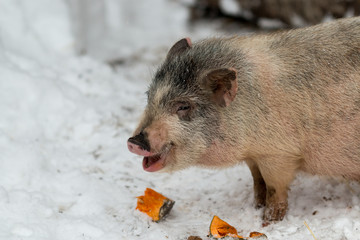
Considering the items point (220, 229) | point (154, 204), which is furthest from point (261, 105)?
point (154, 204)

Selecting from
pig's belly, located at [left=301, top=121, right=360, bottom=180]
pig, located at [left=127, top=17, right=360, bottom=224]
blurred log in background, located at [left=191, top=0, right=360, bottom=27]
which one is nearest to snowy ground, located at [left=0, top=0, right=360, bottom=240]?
pig's belly, located at [left=301, top=121, right=360, bottom=180]

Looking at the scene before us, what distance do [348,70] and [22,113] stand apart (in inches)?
162

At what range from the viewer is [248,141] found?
5020 millimetres

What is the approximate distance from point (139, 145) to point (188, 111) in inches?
25.0

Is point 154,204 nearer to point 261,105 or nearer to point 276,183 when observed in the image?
point 276,183

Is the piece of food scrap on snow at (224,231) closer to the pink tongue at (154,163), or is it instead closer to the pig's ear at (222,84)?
the pink tongue at (154,163)

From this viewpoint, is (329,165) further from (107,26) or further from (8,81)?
(107,26)

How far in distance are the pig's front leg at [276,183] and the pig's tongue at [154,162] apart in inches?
41.2

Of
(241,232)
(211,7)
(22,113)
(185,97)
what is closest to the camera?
(185,97)

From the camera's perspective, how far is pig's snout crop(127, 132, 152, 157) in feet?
15.1

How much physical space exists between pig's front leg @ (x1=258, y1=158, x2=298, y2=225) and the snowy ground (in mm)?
121

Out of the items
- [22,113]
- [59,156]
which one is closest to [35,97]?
[22,113]

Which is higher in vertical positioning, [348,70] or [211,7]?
[348,70]

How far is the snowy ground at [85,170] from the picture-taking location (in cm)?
510
